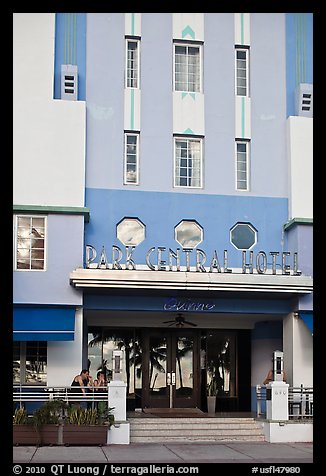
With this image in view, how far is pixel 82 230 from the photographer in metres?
20.5

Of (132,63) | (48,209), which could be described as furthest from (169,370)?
(132,63)

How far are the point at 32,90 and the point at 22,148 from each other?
1757 millimetres

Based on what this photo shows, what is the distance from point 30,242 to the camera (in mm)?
20359

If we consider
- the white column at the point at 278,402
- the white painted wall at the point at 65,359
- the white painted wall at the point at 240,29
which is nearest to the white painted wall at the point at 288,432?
the white column at the point at 278,402

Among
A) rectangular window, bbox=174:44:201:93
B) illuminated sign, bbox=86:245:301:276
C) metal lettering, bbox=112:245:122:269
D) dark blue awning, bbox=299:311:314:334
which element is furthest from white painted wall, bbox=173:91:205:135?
dark blue awning, bbox=299:311:314:334

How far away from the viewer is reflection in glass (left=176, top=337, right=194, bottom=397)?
2341 cm

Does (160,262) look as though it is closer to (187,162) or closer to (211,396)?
(187,162)

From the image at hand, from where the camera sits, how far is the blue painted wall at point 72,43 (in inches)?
877

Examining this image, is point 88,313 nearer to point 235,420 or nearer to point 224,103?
point 235,420

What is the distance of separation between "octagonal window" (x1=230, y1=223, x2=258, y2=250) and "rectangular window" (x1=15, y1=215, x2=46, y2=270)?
227 inches

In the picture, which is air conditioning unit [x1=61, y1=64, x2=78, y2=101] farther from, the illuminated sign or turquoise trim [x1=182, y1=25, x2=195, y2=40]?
the illuminated sign
